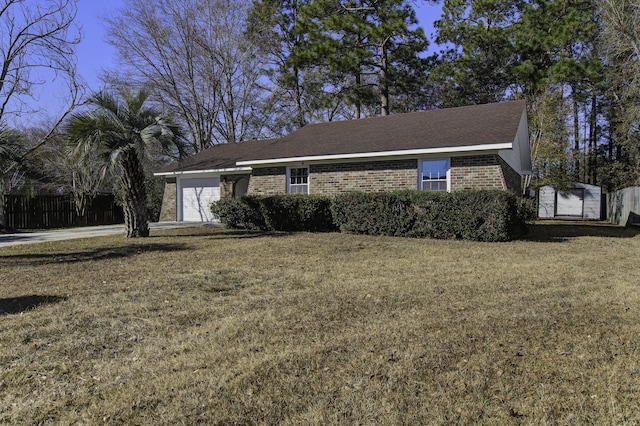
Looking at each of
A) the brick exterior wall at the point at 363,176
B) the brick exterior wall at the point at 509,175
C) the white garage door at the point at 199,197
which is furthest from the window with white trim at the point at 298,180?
the brick exterior wall at the point at 509,175

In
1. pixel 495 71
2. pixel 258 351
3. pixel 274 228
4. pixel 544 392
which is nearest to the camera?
pixel 544 392

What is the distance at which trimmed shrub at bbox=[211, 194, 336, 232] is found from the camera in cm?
1401

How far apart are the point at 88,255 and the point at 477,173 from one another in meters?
11.0

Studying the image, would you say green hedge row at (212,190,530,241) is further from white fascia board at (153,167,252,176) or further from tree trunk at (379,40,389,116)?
tree trunk at (379,40,389,116)

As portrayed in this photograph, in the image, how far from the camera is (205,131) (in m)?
29.2

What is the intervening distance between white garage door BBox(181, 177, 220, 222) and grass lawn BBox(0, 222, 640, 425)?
12.3m

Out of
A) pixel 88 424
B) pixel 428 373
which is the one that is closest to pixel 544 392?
pixel 428 373

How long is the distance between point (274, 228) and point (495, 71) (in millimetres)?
18535

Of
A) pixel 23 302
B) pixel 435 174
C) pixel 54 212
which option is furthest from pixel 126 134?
pixel 54 212

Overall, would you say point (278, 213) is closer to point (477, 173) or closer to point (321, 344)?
point (477, 173)

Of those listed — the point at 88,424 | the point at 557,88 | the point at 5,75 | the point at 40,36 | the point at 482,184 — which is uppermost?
the point at 557,88

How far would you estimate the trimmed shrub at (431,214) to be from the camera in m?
10.9

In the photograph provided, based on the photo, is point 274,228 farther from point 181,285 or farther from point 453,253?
point 181,285

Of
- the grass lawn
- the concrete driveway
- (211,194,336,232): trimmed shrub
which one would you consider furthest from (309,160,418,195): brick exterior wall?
the grass lawn
